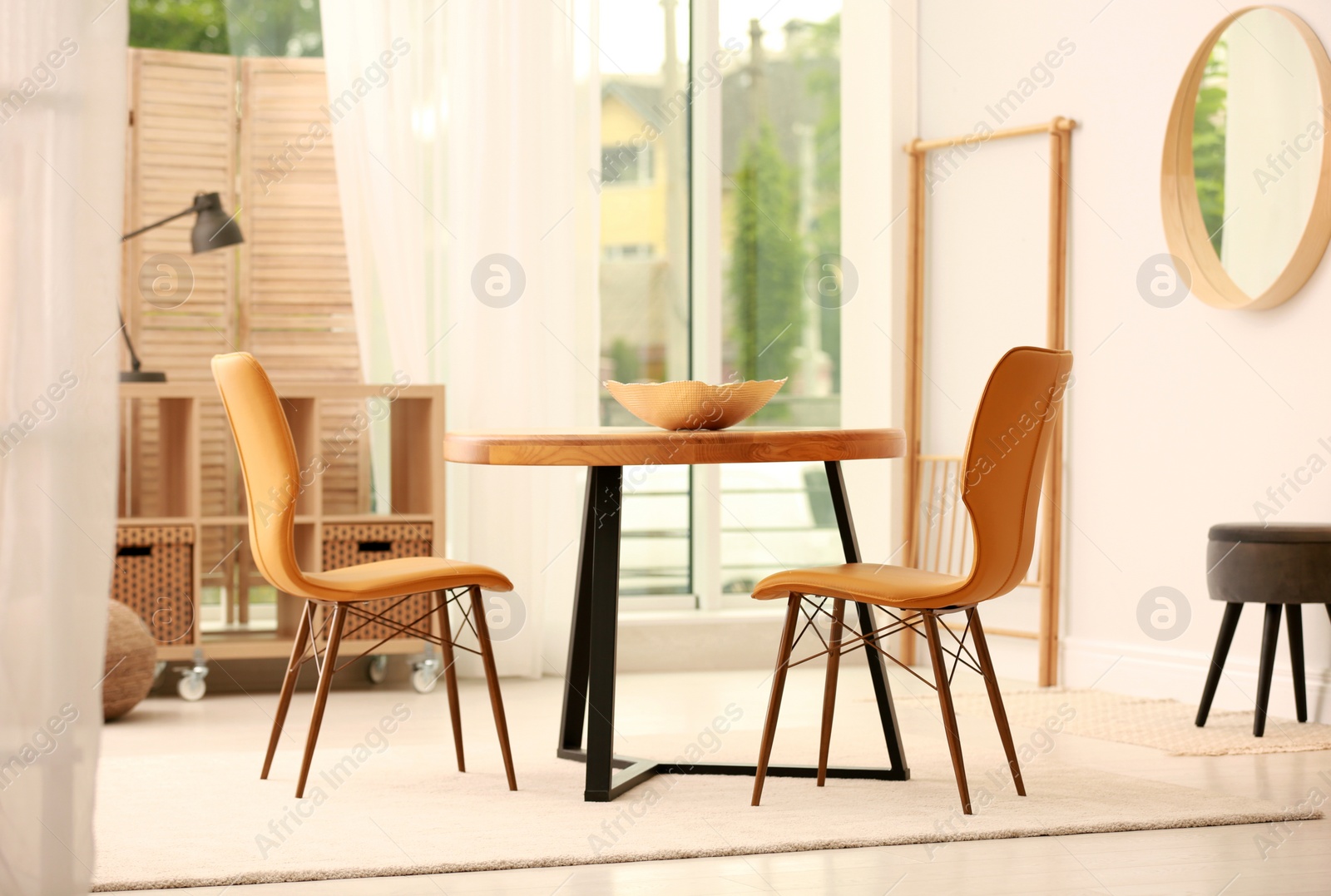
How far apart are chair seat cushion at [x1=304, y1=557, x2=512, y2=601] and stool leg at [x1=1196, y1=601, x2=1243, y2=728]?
5.88ft

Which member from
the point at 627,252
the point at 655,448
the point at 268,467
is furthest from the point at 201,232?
the point at 655,448

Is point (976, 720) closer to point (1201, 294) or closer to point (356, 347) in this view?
point (1201, 294)

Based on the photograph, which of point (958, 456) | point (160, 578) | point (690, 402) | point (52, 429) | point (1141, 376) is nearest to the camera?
point (52, 429)

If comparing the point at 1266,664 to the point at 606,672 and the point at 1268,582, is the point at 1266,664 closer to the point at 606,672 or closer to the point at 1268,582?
the point at 1268,582

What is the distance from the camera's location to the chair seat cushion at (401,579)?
8.61 feet

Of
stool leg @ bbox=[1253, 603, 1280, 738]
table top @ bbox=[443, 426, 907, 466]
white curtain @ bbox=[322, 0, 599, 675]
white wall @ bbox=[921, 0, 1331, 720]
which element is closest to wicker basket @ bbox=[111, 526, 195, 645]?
white curtain @ bbox=[322, 0, 599, 675]

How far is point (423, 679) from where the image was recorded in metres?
3.99

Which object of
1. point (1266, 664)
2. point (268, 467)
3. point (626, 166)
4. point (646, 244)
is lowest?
point (1266, 664)

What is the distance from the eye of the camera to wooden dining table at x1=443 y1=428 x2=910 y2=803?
99.0 inches

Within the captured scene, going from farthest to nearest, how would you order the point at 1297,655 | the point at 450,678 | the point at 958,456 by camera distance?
the point at 958,456
the point at 1297,655
the point at 450,678

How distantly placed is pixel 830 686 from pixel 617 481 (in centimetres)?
59

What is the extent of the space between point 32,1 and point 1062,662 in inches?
135

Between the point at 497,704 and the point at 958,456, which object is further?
the point at 958,456

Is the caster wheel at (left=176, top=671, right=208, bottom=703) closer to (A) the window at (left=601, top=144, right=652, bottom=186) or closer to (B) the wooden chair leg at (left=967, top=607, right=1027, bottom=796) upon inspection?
(A) the window at (left=601, top=144, right=652, bottom=186)
